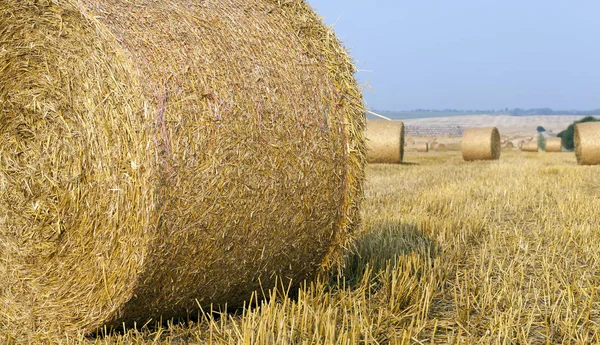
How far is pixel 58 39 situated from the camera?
371 cm

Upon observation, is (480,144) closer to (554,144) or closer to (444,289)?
(554,144)

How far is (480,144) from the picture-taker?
19.8 meters

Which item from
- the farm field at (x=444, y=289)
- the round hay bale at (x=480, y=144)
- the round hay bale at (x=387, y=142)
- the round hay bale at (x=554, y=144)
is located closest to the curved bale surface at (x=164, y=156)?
the farm field at (x=444, y=289)

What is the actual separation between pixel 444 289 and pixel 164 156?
2290 mm

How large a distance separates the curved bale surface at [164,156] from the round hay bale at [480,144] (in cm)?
1629

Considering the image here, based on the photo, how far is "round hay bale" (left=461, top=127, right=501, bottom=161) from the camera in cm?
1970

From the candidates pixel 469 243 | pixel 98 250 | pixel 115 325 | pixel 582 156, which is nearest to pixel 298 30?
pixel 98 250

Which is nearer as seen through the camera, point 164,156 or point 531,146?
point 164,156

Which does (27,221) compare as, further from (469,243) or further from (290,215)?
(469,243)

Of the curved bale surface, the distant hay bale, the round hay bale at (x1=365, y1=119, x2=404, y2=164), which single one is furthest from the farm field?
the distant hay bale

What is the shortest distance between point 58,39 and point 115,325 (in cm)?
171

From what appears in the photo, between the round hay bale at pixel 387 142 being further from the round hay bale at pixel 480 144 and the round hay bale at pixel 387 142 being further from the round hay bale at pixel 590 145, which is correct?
the round hay bale at pixel 590 145

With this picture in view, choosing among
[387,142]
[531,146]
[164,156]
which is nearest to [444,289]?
[164,156]

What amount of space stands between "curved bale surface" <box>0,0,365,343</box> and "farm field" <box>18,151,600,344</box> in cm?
28
